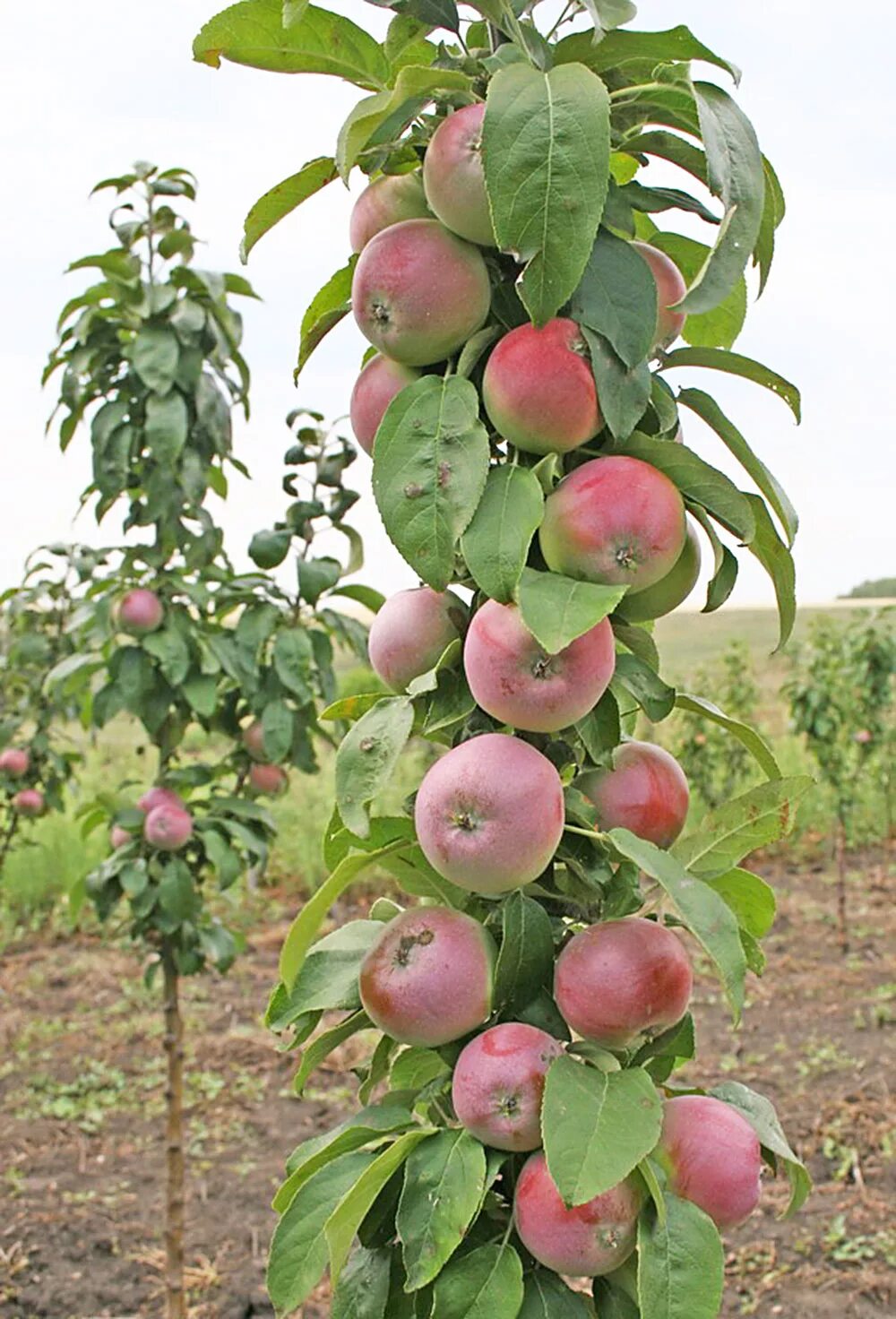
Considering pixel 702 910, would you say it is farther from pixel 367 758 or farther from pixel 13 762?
pixel 13 762

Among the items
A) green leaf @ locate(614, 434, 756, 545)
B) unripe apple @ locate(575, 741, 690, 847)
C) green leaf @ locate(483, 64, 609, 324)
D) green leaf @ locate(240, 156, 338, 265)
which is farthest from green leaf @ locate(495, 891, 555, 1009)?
green leaf @ locate(240, 156, 338, 265)

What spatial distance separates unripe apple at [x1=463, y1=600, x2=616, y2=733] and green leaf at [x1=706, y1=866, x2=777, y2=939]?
0.83 feet

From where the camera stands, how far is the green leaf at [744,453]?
990 millimetres

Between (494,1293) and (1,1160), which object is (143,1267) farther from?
(494,1293)

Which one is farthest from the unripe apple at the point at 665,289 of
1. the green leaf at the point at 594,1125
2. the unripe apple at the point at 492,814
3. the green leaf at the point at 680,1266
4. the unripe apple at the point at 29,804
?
the unripe apple at the point at 29,804

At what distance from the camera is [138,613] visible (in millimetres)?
2801

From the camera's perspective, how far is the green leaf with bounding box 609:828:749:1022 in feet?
2.70

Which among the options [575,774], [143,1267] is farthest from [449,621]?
[143,1267]

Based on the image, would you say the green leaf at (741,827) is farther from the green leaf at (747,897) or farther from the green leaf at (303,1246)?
the green leaf at (303,1246)

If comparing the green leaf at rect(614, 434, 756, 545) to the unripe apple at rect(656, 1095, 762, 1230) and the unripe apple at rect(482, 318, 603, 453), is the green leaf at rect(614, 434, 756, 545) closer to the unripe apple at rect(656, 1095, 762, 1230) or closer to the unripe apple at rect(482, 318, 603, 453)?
the unripe apple at rect(482, 318, 603, 453)

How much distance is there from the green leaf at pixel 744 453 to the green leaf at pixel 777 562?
0.05 ft

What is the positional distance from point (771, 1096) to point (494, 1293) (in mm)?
3466

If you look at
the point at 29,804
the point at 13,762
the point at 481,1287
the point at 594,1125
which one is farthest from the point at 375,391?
the point at 29,804

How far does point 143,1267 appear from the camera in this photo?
316cm
